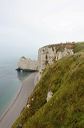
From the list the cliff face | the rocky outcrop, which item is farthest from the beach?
the rocky outcrop

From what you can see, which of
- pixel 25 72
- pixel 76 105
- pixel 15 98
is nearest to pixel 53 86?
pixel 76 105

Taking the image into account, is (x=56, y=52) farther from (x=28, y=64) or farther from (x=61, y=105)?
(x=28, y=64)

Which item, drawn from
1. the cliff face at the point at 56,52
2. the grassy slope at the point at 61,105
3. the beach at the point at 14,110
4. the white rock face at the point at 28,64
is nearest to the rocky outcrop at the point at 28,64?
the white rock face at the point at 28,64

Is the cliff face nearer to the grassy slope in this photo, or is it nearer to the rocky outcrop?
the grassy slope

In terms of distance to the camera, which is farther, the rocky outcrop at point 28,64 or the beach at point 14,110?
the rocky outcrop at point 28,64

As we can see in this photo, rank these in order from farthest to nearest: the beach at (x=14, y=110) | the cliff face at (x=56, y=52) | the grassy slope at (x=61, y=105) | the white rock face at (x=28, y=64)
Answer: the white rock face at (x=28, y=64), the cliff face at (x=56, y=52), the beach at (x=14, y=110), the grassy slope at (x=61, y=105)

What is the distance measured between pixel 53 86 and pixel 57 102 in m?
3.97

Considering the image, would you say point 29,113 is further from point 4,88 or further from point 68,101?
point 4,88

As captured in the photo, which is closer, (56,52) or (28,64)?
(56,52)

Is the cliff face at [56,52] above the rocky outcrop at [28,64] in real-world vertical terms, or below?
above

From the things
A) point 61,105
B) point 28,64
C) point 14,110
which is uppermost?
point 61,105

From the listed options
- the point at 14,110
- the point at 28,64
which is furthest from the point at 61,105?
the point at 28,64

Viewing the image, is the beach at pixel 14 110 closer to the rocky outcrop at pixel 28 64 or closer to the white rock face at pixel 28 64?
the white rock face at pixel 28 64

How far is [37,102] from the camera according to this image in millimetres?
22422
